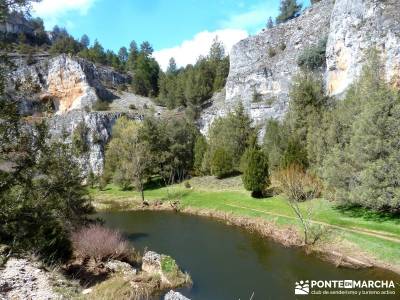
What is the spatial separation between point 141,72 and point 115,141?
51.7m

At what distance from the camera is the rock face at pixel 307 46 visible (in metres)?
50.0

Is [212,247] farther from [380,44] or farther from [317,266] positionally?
[380,44]

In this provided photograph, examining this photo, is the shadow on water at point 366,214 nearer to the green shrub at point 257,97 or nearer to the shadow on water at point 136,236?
the shadow on water at point 136,236

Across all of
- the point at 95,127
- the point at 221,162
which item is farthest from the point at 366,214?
the point at 95,127

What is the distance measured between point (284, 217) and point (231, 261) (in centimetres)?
935

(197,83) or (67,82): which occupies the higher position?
(67,82)

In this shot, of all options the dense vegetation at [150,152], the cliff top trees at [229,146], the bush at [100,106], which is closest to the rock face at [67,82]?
the bush at [100,106]

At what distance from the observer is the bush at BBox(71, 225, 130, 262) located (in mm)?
24369

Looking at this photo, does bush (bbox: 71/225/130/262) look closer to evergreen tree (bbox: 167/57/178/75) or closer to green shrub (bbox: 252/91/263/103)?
green shrub (bbox: 252/91/263/103)

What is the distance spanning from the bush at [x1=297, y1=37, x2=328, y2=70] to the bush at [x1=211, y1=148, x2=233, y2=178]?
23722mm

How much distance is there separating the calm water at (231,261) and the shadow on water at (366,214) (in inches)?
274

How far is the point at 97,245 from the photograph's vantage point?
24328 millimetres

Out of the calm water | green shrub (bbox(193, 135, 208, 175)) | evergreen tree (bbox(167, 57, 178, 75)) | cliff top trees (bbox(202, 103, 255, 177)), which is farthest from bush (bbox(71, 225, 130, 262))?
evergreen tree (bbox(167, 57, 178, 75))

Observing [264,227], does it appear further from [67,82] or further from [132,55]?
[132,55]
